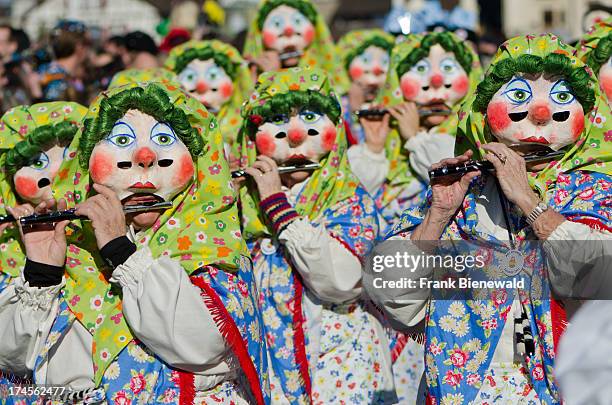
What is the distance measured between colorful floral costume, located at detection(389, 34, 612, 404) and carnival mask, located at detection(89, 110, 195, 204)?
104cm

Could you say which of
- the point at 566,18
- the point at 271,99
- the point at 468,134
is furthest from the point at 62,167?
the point at 566,18

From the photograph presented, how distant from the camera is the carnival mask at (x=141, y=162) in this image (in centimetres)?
418

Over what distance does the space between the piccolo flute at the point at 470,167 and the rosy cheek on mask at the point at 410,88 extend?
2311mm

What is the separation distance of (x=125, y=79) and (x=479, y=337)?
132 inches

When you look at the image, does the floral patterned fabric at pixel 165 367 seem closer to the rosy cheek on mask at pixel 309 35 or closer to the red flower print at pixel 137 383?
the red flower print at pixel 137 383

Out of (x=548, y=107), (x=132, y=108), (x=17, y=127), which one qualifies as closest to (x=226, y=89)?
(x=17, y=127)

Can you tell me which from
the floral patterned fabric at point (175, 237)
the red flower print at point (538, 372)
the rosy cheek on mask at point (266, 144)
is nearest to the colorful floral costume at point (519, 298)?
the red flower print at point (538, 372)

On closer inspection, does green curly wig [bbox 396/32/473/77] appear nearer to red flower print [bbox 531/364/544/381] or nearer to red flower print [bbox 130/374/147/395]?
red flower print [bbox 531/364/544/381]

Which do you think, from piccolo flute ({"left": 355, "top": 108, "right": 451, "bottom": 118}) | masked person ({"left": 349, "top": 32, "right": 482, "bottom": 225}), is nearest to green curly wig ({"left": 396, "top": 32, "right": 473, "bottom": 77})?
masked person ({"left": 349, "top": 32, "right": 482, "bottom": 225})

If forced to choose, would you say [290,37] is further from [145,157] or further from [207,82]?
[145,157]

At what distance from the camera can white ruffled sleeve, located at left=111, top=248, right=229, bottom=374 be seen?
3904mm

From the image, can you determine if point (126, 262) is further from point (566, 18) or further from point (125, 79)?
point (566, 18)

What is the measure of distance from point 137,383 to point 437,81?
296 cm

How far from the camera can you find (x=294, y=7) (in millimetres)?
7777
